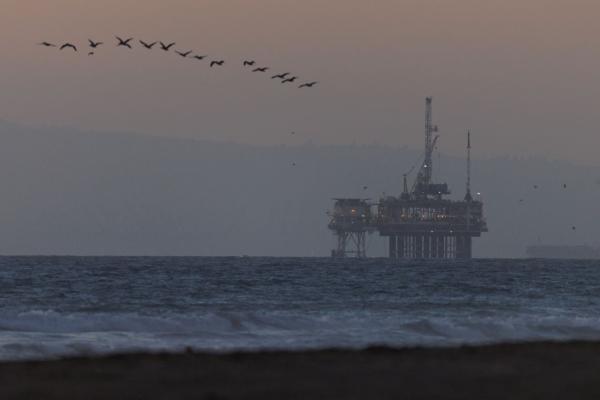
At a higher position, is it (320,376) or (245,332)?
(320,376)

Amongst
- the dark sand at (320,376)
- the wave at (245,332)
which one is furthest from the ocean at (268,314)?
the dark sand at (320,376)

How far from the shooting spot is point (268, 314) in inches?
1673

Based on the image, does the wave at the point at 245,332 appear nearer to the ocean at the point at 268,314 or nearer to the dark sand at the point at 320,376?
the ocean at the point at 268,314

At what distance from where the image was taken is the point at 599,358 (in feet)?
65.8

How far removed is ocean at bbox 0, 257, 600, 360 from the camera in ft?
98.7

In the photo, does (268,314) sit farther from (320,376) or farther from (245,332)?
(320,376)

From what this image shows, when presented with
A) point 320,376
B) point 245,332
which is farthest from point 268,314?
point 320,376

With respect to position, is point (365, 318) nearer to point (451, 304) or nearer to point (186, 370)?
point (451, 304)

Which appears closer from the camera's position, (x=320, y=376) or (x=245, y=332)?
(x=320, y=376)

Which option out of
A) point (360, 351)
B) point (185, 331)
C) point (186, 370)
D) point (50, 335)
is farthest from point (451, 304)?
point (186, 370)

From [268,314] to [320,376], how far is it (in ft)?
83.4

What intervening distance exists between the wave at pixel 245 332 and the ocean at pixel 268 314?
0.04m

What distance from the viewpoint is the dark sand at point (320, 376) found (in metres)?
15.2

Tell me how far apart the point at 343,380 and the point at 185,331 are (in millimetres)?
19042
